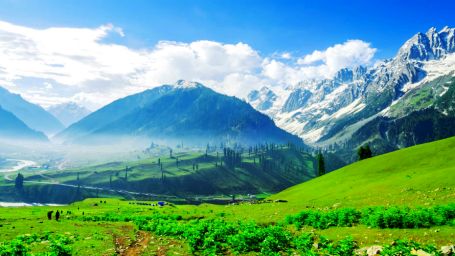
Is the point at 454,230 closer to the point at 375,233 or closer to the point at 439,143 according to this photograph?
the point at 375,233

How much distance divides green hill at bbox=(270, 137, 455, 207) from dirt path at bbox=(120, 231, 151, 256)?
2696 centimetres

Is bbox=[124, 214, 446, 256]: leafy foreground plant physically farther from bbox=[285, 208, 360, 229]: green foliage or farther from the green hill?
the green hill

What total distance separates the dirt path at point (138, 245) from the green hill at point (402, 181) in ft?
88.4

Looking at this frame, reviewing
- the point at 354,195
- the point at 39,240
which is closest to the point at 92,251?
the point at 39,240

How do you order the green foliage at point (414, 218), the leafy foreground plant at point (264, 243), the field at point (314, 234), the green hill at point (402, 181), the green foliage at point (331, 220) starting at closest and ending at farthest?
the leafy foreground plant at point (264, 243), the field at point (314, 234), the green foliage at point (414, 218), the green foliage at point (331, 220), the green hill at point (402, 181)

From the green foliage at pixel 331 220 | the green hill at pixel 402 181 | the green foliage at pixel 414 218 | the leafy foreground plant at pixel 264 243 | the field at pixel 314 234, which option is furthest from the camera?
the green hill at pixel 402 181

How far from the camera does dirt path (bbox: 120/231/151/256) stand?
30819 millimetres

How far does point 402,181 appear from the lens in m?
56.0

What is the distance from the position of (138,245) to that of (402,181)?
139 feet

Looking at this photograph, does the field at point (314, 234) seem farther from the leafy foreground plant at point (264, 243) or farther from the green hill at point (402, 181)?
the green hill at point (402, 181)

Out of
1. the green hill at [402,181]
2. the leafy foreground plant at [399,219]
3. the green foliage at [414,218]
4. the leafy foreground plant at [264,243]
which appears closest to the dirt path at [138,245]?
the leafy foreground plant at [264,243]

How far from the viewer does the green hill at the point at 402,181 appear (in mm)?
44050

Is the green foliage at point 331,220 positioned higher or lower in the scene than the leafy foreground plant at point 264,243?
higher

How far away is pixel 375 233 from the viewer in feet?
88.5
